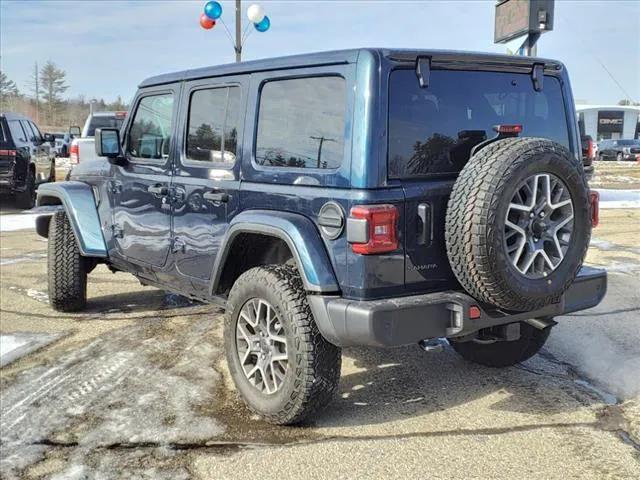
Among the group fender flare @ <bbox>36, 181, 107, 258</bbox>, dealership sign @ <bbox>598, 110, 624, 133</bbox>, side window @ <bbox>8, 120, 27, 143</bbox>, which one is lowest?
fender flare @ <bbox>36, 181, 107, 258</bbox>

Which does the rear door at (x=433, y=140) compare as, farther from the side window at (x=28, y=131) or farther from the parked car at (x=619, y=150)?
the parked car at (x=619, y=150)

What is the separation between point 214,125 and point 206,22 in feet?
35.6

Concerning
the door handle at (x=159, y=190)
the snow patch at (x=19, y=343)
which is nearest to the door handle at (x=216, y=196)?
the door handle at (x=159, y=190)

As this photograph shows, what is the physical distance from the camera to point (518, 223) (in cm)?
321

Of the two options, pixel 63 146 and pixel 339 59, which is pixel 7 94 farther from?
pixel 339 59

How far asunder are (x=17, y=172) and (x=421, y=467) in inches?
464

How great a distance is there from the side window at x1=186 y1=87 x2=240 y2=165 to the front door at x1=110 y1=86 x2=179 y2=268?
245 millimetres

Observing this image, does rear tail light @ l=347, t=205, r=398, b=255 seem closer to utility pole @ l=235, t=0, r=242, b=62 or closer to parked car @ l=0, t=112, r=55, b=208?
parked car @ l=0, t=112, r=55, b=208

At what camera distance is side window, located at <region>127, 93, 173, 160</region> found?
476 cm

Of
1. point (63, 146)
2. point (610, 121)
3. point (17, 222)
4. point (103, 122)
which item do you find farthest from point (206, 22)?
point (610, 121)

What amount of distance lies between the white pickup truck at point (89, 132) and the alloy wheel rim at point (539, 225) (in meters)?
10.4

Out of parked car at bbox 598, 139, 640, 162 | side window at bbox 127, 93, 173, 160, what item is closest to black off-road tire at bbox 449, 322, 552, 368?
side window at bbox 127, 93, 173, 160

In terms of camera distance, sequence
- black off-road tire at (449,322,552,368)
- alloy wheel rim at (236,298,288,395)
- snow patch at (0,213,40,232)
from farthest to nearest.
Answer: snow patch at (0,213,40,232), black off-road tire at (449,322,552,368), alloy wheel rim at (236,298,288,395)

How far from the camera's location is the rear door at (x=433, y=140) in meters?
3.27
